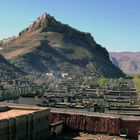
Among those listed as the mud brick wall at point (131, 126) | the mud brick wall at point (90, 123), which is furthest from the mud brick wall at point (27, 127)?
the mud brick wall at point (131, 126)

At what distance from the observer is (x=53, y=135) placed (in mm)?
51094

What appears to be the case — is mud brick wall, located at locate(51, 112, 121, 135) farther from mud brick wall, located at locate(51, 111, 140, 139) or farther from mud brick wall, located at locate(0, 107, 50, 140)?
mud brick wall, located at locate(0, 107, 50, 140)

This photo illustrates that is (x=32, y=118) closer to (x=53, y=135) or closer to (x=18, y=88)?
(x=53, y=135)

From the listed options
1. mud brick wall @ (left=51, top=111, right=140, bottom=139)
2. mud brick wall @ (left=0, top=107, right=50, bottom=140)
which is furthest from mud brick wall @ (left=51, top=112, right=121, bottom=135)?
mud brick wall @ (left=0, top=107, right=50, bottom=140)

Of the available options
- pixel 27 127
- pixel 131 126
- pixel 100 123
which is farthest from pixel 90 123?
pixel 27 127

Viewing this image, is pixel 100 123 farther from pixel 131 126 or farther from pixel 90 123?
pixel 131 126

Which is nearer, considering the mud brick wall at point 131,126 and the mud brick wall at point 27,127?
the mud brick wall at point 27,127

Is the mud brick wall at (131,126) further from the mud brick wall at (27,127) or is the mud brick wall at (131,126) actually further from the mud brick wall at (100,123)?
the mud brick wall at (27,127)

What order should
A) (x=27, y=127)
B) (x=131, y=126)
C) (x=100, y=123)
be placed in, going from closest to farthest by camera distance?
(x=27, y=127)
(x=131, y=126)
(x=100, y=123)

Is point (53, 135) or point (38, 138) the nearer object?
point (38, 138)

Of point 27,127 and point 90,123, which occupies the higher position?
point 27,127

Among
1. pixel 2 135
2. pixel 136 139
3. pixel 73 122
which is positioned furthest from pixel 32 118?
pixel 136 139

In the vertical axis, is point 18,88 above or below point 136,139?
above

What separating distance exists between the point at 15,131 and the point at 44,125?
7.54 meters
